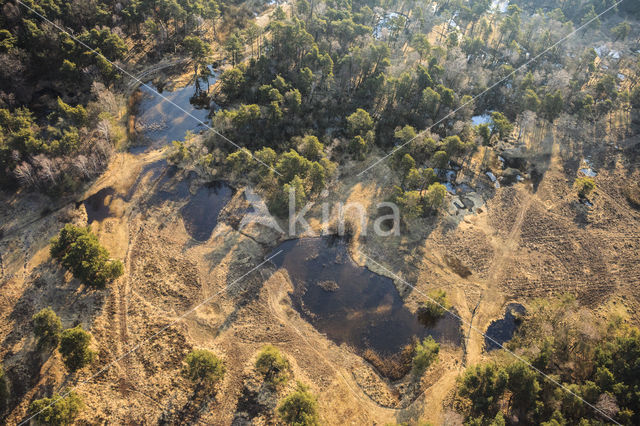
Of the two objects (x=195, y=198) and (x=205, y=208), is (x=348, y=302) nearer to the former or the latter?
(x=205, y=208)

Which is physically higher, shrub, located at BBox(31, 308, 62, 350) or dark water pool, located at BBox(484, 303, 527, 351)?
shrub, located at BBox(31, 308, 62, 350)

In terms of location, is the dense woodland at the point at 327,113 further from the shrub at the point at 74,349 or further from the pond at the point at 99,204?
the pond at the point at 99,204

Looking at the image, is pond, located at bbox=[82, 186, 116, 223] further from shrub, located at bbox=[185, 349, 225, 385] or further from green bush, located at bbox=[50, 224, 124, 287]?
shrub, located at bbox=[185, 349, 225, 385]

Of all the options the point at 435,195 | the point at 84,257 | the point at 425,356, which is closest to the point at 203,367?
the point at 84,257

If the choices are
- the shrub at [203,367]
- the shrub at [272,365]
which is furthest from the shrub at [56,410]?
the shrub at [272,365]

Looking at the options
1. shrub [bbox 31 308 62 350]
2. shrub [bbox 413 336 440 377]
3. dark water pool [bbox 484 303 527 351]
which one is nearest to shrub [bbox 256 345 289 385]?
shrub [bbox 413 336 440 377]
